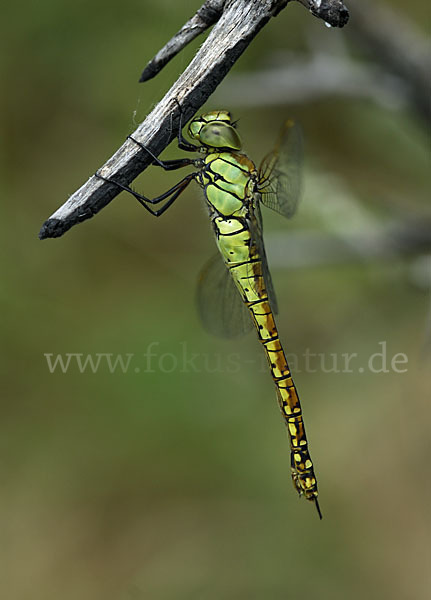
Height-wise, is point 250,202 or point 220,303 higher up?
point 250,202

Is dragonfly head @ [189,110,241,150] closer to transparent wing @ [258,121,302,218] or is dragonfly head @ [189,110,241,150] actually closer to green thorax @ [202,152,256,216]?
green thorax @ [202,152,256,216]

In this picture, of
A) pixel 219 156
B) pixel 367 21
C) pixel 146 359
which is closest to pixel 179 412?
pixel 146 359

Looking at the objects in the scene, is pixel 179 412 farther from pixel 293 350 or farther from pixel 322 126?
pixel 322 126

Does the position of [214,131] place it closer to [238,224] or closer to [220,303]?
[238,224]

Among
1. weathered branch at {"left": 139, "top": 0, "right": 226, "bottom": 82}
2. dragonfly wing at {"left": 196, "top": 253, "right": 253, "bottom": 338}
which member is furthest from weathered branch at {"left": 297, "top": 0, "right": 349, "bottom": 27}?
dragonfly wing at {"left": 196, "top": 253, "right": 253, "bottom": 338}

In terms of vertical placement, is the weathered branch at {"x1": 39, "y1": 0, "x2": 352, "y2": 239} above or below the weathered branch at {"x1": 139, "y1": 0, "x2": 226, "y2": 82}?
below

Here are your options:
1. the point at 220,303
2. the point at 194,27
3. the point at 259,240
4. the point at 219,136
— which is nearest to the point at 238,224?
the point at 259,240

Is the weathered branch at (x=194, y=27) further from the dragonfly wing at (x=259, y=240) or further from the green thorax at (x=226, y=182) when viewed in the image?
the dragonfly wing at (x=259, y=240)

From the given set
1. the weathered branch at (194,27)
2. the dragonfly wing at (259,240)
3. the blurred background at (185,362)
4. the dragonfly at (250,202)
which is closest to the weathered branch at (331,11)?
the weathered branch at (194,27)
